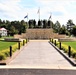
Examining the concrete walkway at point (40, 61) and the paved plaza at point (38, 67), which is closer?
the paved plaza at point (38, 67)

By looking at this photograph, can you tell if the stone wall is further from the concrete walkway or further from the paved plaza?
the paved plaza

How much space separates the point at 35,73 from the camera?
11.0 meters

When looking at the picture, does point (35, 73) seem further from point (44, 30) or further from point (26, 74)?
point (44, 30)

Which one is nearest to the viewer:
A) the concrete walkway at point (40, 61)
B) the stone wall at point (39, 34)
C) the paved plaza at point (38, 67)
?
the paved plaza at point (38, 67)

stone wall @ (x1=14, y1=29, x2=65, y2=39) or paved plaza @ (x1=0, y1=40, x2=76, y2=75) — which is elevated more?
paved plaza @ (x1=0, y1=40, x2=76, y2=75)

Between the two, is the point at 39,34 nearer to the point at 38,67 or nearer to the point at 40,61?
the point at 40,61

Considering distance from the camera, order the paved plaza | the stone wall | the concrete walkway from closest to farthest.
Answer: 1. the paved plaza
2. the concrete walkway
3. the stone wall

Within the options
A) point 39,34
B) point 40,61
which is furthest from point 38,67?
point 39,34

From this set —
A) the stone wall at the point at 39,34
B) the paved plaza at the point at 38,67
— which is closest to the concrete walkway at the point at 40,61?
the paved plaza at the point at 38,67

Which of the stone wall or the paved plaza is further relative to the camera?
the stone wall

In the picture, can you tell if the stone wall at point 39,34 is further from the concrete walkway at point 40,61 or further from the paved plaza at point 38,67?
the paved plaza at point 38,67

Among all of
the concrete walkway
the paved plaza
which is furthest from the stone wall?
the paved plaza

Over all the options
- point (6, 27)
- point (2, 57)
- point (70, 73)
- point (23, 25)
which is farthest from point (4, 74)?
point (6, 27)

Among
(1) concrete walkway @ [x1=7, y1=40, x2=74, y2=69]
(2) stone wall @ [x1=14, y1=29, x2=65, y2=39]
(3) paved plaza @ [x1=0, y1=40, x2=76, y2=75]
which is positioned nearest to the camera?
(3) paved plaza @ [x1=0, y1=40, x2=76, y2=75]
